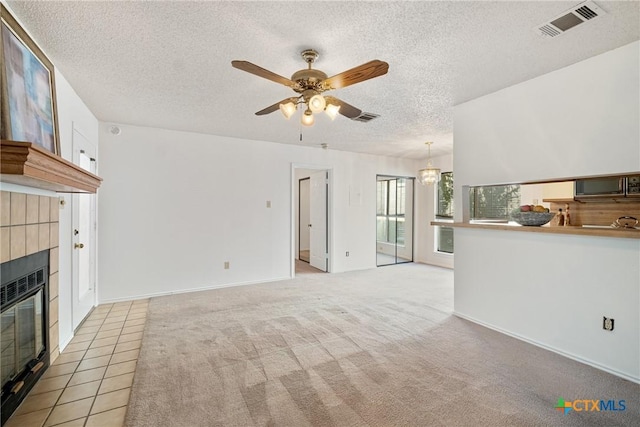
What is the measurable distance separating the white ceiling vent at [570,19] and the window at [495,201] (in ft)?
10.5

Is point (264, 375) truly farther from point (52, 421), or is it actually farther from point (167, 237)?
point (167, 237)

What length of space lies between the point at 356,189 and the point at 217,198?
2.82 meters

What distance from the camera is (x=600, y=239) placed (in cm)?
238

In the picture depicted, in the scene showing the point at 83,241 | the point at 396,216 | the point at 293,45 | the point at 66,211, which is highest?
the point at 293,45

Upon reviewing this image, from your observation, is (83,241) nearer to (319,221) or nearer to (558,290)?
(319,221)

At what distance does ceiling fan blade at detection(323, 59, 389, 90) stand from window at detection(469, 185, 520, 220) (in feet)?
12.3

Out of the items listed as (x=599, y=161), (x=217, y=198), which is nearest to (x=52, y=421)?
(x=217, y=198)

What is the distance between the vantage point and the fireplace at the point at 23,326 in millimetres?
1832

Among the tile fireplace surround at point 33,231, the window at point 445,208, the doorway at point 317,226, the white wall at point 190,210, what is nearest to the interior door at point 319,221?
the doorway at point 317,226

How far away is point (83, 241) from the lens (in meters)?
3.51

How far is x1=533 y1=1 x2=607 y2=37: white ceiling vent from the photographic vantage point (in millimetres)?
1790

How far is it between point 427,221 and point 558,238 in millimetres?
4304

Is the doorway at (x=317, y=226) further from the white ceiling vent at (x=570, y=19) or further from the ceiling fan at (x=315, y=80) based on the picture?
the white ceiling vent at (x=570, y=19)

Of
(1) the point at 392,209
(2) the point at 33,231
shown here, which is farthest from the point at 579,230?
(1) the point at 392,209
